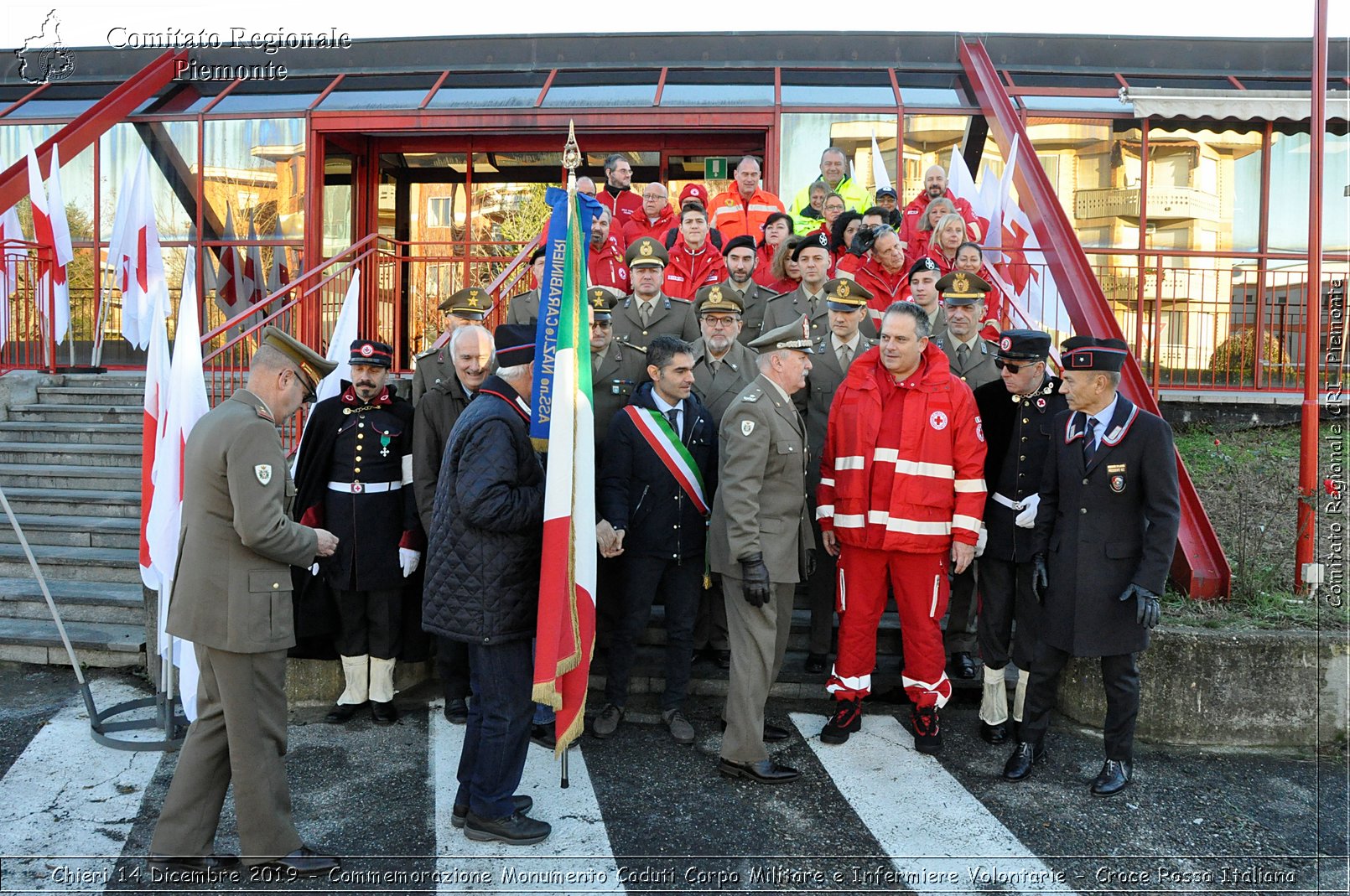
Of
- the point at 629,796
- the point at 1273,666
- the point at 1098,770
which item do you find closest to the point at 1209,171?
the point at 1273,666

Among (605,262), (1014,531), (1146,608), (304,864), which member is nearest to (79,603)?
(304,864)

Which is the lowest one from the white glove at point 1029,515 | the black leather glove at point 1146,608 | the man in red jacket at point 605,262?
the black leather glove at point 1146,608

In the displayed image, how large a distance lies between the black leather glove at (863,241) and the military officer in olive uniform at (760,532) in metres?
2.91

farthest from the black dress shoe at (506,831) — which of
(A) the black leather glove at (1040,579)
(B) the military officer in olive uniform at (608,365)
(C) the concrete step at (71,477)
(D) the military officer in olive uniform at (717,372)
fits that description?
(C) the concrete step at (71,477)

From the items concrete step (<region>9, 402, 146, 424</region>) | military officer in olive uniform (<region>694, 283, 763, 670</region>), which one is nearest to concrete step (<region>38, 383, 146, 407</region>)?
concrete step (<region>9, 402, 146, 424</region>)

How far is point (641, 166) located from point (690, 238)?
18.9 feet

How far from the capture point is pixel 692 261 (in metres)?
8.32

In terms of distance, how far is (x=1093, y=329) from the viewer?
26.5 feet

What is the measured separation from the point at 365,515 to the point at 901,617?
120 inches

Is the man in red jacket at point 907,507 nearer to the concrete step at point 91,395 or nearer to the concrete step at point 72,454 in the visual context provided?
the concrete step at point 72,454

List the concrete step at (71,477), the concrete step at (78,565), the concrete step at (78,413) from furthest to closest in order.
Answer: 1. the concrete step at (78,413)
2. the concrete step at (71,477)
3. the concrete step at (78,565)

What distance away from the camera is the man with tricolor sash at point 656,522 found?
18.4 feet

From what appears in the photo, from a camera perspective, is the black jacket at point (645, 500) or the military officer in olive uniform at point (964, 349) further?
the military officer in olive uniform at point (964, 349)

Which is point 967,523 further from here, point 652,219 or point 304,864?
point 652,219
